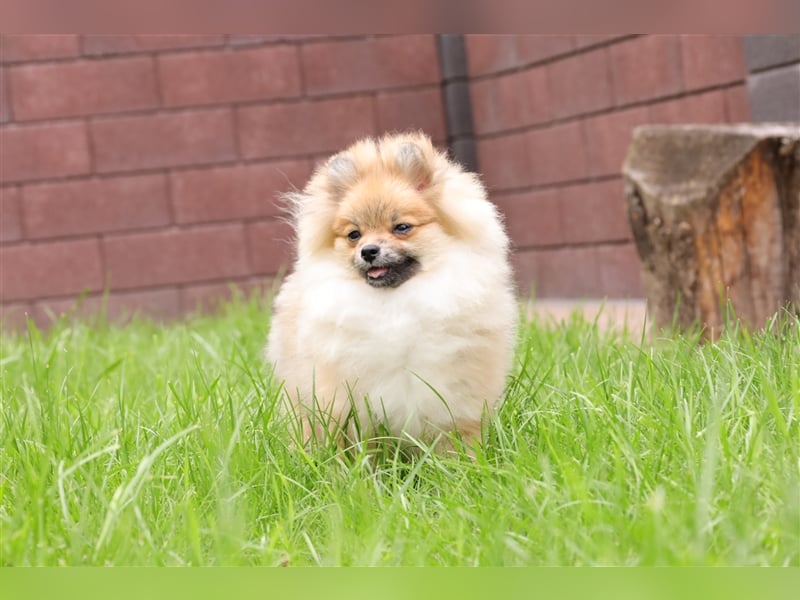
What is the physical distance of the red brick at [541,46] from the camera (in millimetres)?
5168

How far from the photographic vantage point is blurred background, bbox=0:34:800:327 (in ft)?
17.8

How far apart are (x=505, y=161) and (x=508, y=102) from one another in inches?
13.2

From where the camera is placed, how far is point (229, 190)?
559 cm

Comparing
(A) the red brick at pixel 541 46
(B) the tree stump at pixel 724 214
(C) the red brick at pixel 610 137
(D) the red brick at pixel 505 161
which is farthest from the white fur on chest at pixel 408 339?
(D) the red brick at pixel 505 161

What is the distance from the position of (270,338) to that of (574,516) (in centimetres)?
115

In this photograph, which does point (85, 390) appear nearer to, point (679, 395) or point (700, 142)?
point (679, 395)

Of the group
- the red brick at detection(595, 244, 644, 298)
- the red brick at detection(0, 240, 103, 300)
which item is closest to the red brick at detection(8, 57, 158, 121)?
the red brick at detection(0, 240, 103, 300)

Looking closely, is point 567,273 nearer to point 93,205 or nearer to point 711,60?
point 711,60

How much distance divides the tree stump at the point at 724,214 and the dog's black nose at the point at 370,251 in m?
1.60

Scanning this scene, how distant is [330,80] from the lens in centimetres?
561

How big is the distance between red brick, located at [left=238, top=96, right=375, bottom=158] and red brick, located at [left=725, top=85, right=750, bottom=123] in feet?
6.51

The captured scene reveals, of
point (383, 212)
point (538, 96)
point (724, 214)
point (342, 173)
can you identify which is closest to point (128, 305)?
point (538, 96)

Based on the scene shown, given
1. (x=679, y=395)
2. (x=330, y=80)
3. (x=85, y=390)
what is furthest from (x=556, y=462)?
(x=330, y=80)

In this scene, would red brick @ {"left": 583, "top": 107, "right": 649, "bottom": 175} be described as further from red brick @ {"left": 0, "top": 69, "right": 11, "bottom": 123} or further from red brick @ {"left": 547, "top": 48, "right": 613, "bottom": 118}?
red brick @ {"left": 0, "top": 69, "right": 11, "bottom": 123}
